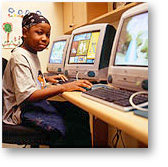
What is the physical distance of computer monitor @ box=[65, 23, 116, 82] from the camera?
54.7 inches

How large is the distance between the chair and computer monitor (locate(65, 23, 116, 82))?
20.6 inches

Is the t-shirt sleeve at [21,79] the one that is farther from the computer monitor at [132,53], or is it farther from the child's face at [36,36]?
the computer monitor at [132,53]

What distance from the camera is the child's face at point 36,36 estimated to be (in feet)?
4.05

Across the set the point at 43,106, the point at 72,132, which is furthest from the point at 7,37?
the point at 72,132

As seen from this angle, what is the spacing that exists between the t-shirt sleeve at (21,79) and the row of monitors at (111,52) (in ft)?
1.33

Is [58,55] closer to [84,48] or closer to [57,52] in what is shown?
[57,52]

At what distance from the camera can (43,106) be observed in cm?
121

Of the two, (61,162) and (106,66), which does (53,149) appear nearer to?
(61,162)

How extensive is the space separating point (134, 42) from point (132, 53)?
48 mm

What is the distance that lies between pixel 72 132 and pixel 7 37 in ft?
3.04

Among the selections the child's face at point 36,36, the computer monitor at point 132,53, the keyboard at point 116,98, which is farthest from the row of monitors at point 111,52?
the child's face at point 36,36

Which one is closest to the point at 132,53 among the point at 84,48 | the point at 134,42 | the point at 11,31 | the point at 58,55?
the point at 134,42

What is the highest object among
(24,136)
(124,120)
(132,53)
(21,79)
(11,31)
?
(11,31)

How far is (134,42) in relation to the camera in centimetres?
93
